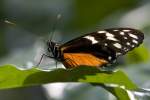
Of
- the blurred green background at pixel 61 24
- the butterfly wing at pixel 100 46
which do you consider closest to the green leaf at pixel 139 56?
the blurred green background at pixel 61 24

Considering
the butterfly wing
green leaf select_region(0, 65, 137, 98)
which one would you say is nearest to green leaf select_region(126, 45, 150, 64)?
the butterfly wing

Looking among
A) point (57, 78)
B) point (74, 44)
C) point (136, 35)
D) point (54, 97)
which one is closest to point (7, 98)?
point (54, 97)

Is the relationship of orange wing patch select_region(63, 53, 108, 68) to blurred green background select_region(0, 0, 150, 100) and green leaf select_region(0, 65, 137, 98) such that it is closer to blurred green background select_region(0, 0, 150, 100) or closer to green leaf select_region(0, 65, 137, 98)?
blurred green background select_region(0, 0, 150, 100)

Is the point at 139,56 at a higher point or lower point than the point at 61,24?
lower

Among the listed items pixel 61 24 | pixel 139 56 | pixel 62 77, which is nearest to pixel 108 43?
pixel 139 56

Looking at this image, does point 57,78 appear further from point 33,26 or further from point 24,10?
point 24,10

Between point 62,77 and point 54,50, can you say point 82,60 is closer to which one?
point 54,50

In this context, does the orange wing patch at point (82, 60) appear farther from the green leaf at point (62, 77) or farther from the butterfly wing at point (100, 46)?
the green leaf at point (62, 77)
